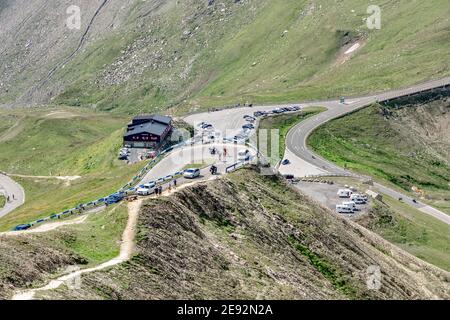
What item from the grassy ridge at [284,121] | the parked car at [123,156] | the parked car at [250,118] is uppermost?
the parked car at [250,118]

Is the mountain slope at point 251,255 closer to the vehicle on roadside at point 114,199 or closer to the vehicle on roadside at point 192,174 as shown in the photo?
the vehicle on roadside at point 192,174

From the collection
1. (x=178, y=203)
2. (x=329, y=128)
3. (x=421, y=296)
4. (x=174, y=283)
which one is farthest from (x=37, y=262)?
(x=329, y=128)

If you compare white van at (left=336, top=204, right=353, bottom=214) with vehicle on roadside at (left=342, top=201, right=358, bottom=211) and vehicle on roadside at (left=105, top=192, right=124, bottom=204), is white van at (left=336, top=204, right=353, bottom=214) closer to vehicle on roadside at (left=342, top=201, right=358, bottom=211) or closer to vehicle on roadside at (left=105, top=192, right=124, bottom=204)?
vehicle on roadside at (left=342, top=201, right=358, bottom=211)

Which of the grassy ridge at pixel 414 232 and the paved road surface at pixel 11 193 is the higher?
the grassy ridge at pixel 414 232

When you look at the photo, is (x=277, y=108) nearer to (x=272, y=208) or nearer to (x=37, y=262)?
(x=272, y=208)

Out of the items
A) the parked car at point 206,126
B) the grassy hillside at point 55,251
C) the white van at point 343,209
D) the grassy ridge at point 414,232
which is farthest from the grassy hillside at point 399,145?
the grassy hillside at point 55,251

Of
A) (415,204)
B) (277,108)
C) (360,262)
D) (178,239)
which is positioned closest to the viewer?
(178,239)
